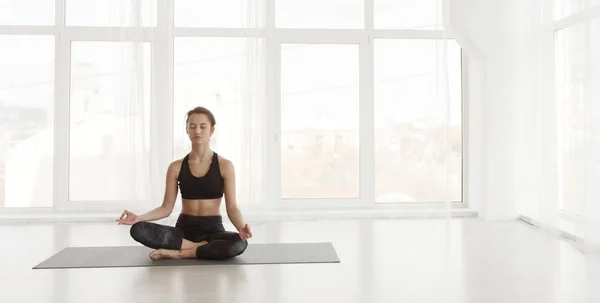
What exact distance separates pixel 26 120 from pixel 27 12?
97cm

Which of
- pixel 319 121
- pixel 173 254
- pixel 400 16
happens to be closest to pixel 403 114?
pixel 319 121

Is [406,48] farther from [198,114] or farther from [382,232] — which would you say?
[198,114]

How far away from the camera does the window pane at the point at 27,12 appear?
6262 mm

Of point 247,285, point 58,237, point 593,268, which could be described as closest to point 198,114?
point 247,285

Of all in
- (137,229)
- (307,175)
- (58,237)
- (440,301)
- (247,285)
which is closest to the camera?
(440,301)

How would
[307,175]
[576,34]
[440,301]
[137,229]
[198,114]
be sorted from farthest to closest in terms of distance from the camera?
[307,175] < [576,34] < [198,114] < [137,229] < [440,301]

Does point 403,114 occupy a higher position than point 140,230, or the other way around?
point 403,114

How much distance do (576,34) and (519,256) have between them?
1515mm

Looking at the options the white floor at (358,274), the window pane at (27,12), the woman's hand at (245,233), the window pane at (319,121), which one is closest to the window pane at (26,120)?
the window pane at (27,12)

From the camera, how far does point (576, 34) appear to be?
182 inches

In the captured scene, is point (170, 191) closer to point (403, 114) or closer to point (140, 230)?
point (140, 230)

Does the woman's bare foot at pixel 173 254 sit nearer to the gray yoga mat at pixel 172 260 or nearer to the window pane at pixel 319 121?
the gray yoga mat at pixel 172 260

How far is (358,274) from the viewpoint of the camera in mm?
3898

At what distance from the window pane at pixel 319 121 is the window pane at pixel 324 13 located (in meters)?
0.20
